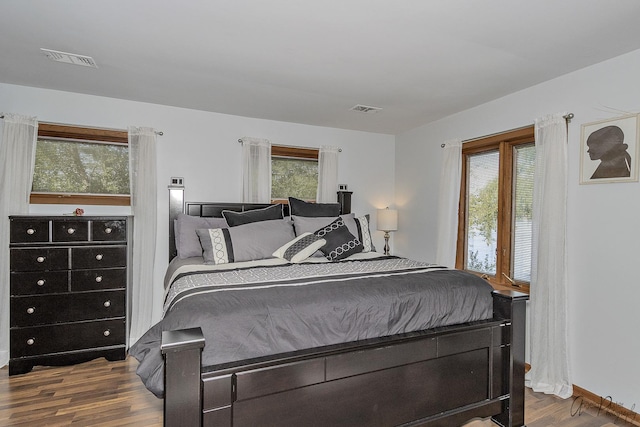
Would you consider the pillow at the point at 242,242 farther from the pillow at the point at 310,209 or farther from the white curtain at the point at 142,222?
the white curtain at the point at 142,222

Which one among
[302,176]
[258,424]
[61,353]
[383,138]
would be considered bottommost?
[61,353]

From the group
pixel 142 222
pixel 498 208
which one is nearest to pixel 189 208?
pixel 142 222

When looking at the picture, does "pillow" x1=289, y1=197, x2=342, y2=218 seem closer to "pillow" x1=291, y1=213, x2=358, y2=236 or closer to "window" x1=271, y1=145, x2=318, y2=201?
"pillow" x1=291, y1=213, x2=358, y2=236

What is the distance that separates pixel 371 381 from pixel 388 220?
293 centimetres

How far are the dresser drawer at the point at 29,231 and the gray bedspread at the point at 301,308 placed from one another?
1538 mm

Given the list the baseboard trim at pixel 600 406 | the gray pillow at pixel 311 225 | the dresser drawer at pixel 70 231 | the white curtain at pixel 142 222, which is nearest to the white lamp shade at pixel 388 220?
the gray pillow at pixel 311 225

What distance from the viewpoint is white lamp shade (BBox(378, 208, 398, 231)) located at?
15.1 feet

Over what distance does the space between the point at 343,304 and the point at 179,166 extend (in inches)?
108

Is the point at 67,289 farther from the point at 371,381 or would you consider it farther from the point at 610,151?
the point at 610,151

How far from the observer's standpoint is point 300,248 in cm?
304

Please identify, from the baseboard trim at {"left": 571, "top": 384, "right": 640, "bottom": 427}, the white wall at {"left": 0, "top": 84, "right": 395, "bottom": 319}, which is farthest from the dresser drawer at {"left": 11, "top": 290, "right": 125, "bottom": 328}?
the baseboard trim at {"left": 571, "top": 384, "right": 640, "bottom": 427}

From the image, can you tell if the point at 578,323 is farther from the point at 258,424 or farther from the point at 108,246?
the point at 108,246

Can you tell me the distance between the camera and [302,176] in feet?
14.7

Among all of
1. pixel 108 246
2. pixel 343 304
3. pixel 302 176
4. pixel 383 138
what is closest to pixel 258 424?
pixel 343 304
